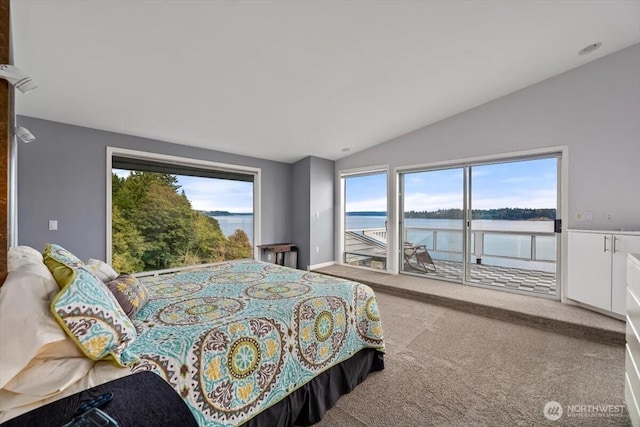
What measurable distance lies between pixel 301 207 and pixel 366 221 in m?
1.43

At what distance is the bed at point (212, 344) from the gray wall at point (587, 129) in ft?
10.6

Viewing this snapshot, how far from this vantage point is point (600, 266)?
2977 mm

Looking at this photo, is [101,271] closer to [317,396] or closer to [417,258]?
[317,396]

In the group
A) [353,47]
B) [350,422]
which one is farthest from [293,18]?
[350,422]

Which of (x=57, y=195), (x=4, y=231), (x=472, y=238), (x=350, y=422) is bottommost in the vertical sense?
(x=350, y=422)

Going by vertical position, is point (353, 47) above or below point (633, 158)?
above

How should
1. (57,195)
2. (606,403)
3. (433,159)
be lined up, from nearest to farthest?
(606,403) → (57,195) → (433,159)

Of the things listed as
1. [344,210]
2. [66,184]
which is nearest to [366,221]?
[344,210]

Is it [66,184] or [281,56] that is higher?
[281,56]

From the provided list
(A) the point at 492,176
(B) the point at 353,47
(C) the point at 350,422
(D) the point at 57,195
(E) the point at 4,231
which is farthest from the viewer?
(A) the point at 492,176

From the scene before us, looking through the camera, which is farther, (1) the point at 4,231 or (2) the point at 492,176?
(2) the point at 492,176

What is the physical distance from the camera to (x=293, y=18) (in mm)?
2217

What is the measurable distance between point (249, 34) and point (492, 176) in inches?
155

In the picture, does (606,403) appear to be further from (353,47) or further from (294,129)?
(294,129)
